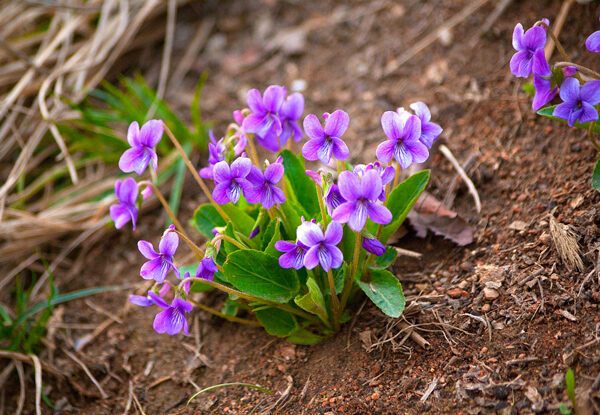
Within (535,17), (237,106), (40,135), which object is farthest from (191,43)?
(535,17)

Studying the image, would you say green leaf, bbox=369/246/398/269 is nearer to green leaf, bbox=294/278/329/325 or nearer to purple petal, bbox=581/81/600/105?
green leaf, bbox=294/278/329/325

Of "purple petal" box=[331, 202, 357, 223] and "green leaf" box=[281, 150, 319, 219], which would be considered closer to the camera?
"purple petal" box=[331, 202, 357, 223]

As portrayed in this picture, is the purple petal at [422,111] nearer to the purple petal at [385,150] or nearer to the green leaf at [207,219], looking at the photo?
the purple petal at [385,150]

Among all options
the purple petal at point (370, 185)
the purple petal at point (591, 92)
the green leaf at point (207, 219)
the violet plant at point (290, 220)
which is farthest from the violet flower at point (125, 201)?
the purple petal at point (591, 92)

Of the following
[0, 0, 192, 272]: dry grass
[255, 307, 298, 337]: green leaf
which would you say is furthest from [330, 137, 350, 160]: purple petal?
[0, 0, 192, 272]: dry grass

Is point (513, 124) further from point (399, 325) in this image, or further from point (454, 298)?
point (399, 325)

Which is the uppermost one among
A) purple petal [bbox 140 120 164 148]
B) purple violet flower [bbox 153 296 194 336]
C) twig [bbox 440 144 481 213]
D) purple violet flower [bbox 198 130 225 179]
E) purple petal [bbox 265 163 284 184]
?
purple petal [bbox 140 120 164 148]

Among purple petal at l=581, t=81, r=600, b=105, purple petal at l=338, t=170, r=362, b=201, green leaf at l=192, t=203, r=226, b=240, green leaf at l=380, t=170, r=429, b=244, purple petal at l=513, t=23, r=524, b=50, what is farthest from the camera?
green leaf at l=192, t=203, r=226, b=240

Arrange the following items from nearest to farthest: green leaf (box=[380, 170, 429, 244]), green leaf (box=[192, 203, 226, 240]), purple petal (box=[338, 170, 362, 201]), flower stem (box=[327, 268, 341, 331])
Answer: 1. purple petal (box=[338, 170, 362, 201])
2. flower stem (box=[327, 268, 341, 331])
3. green leaf (box=[380, 170, 429, 244])
4. green leaf (box=[192, 203, 226, 240])
